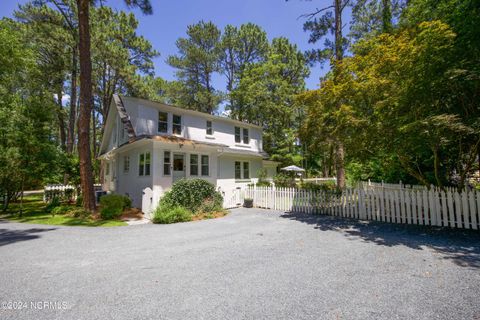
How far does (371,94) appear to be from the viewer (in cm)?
754

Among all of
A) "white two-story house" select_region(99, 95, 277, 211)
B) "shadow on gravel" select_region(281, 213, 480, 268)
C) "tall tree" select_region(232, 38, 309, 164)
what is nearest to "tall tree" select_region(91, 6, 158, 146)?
"white two-story house" select_region(99, 95, 277, 211)

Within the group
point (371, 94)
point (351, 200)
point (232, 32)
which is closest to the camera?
point (371, 94)

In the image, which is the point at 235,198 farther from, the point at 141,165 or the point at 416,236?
the point at 416,236

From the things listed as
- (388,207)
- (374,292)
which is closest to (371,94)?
(388,207)

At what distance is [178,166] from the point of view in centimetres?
1312

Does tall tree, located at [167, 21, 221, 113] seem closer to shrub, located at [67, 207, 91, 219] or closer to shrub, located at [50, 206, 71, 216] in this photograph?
shrub, located at [50, 206, 71, 216]

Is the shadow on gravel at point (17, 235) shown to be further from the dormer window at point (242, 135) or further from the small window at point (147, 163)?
the dormer window at point (242, 135)

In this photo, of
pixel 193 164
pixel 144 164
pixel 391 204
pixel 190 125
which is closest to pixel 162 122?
pixel 190 125

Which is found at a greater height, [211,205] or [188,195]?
[188,195]

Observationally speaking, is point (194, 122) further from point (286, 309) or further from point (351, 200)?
point (286, 309)

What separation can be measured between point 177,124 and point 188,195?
670 centimetres

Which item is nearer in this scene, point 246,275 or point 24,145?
point 246,275

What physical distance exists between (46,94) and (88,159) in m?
17.2

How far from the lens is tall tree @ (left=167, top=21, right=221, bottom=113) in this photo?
2856cm
